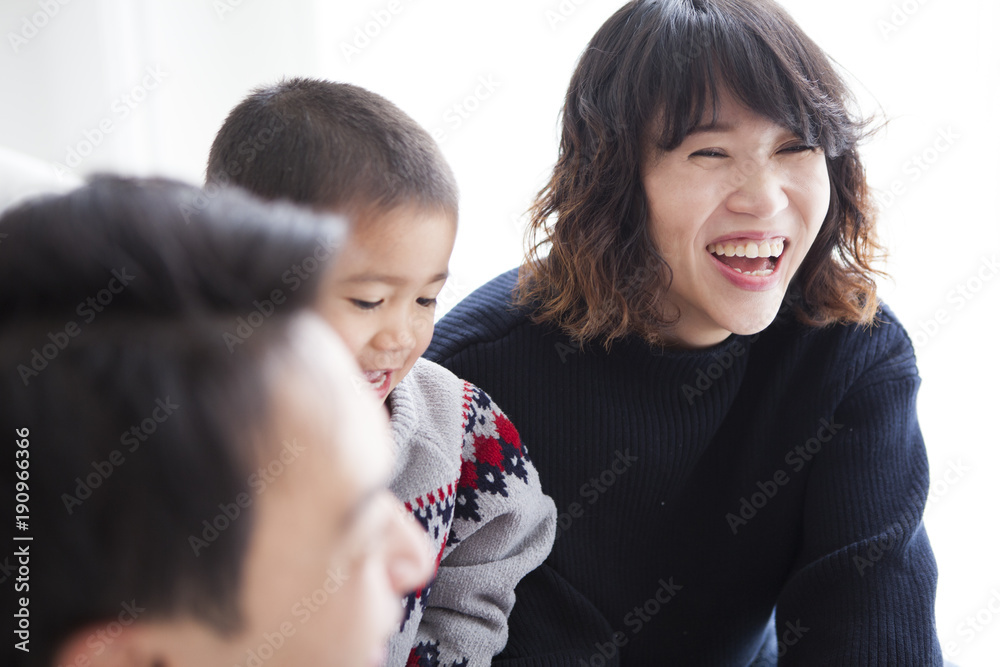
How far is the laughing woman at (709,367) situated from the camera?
106cm

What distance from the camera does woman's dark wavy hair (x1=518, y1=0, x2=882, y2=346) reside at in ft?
3.47

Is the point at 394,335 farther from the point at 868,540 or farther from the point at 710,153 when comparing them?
the point at 868,540

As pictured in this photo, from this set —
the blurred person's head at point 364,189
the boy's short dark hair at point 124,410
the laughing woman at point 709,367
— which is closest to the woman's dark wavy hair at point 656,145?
the laughing woman at point 709,367

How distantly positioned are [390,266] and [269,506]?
340 millimetres

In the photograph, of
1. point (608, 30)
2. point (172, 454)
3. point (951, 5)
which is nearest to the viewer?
point (172, 454)

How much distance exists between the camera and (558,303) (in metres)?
1.19

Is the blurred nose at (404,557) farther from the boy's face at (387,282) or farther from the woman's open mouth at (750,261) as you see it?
the woman's open mouth at (750,261)

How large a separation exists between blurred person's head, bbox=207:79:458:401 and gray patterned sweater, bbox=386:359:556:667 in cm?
12

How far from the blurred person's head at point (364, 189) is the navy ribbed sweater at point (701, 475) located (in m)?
0.31

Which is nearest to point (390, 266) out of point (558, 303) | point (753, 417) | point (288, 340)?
point (288, 340)

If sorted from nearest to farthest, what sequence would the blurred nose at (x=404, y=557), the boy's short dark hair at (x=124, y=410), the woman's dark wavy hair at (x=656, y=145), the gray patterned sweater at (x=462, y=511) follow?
the boy's short dark hair at (x=124, y=410), the blurred nose at (x=404, y=557), the gray patterned sweater at (x=462, y=511), the woman's dark wavy hair at (x=656, y=145)

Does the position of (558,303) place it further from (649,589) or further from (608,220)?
(649,589)

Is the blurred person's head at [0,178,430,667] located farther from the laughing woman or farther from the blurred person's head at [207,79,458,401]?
the laughing woman

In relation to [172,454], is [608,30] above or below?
above
